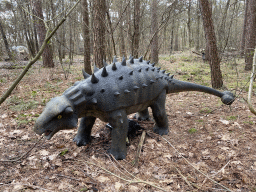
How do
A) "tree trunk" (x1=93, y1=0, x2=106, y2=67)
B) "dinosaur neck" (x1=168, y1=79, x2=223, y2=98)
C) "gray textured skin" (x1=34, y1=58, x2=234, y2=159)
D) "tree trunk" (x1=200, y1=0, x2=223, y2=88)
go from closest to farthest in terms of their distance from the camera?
"gray textured skin" (x1=34, y1=58, x2=234, y2=159)
"dinosaur neck" (x1=168, y1=79, x2=223, y2=98)
"tree trunk" (x1=93, y1=0, x2=106, y2=67)
"tree trunk" (x1=200, y1=0, x2=223, y2=88)

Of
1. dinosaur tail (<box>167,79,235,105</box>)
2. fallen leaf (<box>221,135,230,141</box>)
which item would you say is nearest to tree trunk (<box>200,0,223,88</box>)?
dinosaur tail (<box>167,79,235,105</box>)

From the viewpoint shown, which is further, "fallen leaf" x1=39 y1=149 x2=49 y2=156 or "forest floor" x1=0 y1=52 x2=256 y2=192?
"fallen leaf" x1=39 y1=149 x2=49 y2=156

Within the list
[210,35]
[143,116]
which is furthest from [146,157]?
[210,35]

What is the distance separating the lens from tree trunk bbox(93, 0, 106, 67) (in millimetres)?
5141

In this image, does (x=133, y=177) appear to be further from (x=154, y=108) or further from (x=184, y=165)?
(x=154, y=108)

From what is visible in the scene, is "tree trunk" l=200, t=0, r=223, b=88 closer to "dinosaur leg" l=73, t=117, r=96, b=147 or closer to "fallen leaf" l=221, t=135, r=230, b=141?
"fallen leaf" l=221, t=135, r=230, b=141

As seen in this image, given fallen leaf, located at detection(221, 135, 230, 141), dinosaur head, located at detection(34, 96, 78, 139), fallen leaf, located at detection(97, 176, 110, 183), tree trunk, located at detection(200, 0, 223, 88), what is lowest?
fallen leaf, located at detection(97, 176, 110, 183)

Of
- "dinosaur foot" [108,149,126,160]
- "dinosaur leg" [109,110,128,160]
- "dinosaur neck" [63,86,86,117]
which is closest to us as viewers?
"dinosaur neck" [63,86,86,117]

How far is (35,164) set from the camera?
2611 mm

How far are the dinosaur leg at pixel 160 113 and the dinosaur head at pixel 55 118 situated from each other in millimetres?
1550

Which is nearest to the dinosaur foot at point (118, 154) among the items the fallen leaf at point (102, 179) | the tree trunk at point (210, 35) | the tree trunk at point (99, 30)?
the fallen leaf at point (102, 179)

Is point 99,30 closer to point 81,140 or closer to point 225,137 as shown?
point 81,140

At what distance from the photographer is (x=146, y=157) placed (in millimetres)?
2920

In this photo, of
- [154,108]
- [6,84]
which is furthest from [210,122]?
[6,84]
